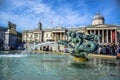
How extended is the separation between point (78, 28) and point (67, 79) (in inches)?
2711

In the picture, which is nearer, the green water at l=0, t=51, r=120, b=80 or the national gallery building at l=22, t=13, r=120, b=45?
the green water at l=0, t=51, r=120, b=80

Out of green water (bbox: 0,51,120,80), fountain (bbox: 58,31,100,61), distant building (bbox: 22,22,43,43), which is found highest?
distant building (bbox: 22,22,43,43)

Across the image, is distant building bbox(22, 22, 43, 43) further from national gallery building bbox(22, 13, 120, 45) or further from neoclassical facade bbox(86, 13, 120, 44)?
neoclassical facade bbox(86, 13, 120, 44)

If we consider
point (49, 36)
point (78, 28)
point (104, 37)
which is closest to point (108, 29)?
point (104, 37)

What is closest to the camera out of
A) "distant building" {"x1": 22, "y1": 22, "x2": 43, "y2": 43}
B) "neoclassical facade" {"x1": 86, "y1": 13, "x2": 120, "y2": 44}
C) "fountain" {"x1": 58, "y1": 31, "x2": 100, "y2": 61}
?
"fountain" {"x1": 58, "y1": 31, "x2": 100, "y2": 61}

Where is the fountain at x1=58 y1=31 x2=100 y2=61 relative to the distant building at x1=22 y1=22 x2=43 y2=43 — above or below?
below

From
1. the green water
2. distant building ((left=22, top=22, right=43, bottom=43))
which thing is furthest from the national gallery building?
the green water

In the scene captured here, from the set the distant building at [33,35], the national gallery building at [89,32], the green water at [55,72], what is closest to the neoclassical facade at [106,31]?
the national gallery building at [89,32]

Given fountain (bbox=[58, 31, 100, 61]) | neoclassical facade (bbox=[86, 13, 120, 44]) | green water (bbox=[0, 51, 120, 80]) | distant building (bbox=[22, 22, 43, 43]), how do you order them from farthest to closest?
distant building (bbox=[22, 22, 43, 43])
neoclassical facade (bbox=[86, 13, 120, 44])
fountain (bbox=[58, 31, 100, 61])
green water (bbox=[0, 51, 120, 80])

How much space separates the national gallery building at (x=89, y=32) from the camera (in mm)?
68625

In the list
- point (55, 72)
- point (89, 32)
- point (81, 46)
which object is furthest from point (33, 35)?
point (55, 72)

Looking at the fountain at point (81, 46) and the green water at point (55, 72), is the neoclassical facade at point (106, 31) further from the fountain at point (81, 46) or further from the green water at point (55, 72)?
the green water at point (55, 72)

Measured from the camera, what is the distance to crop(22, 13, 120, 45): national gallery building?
68625 millimetres

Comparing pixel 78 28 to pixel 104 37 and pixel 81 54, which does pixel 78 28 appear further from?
pixel 81 54
